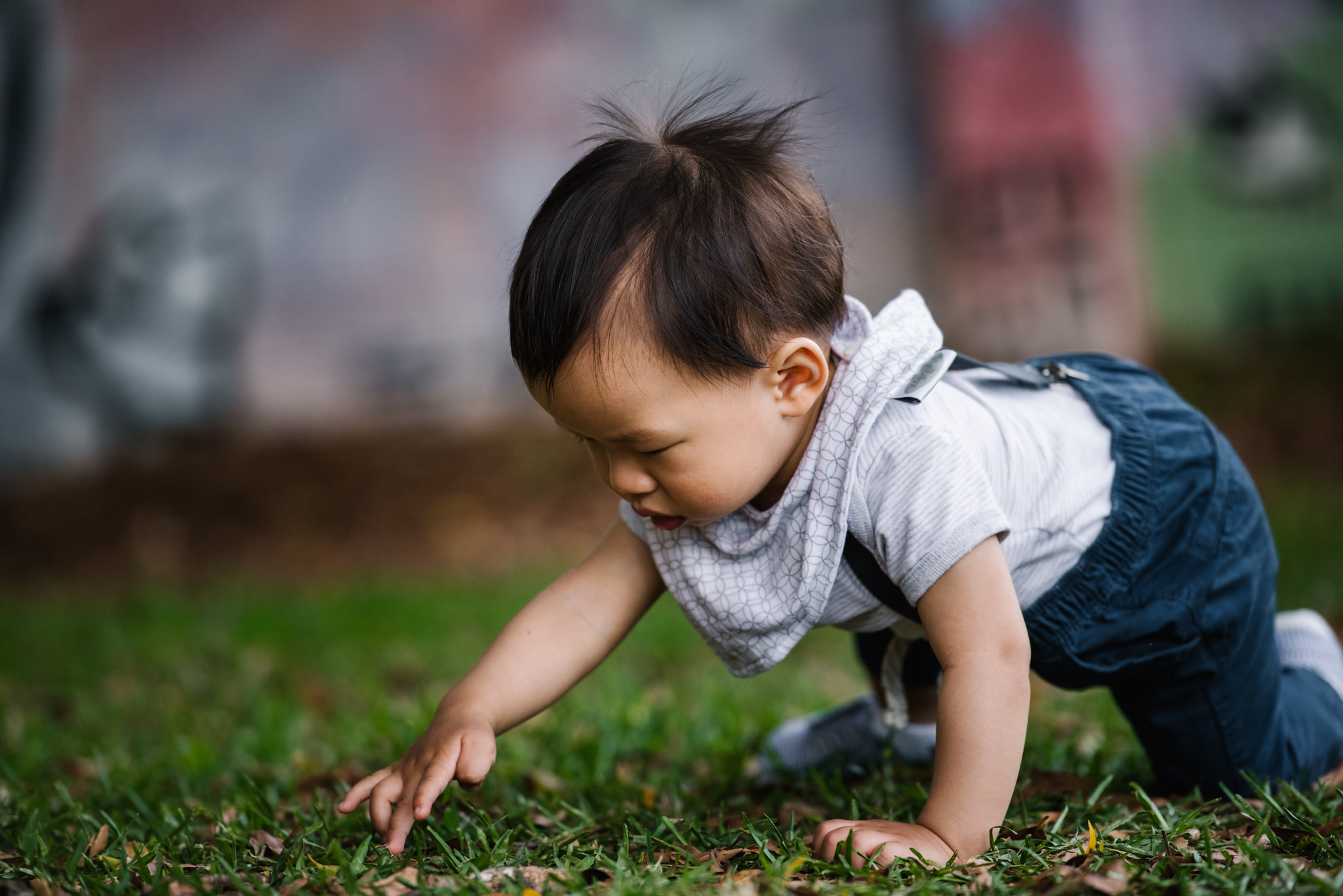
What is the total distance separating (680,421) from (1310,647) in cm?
156

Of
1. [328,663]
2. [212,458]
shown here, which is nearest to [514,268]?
[328,663]

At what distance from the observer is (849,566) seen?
5.69 feet

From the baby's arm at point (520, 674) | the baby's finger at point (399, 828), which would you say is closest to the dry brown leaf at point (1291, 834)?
the baby's arm at point (520, 674)

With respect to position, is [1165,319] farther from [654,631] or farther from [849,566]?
[849,566]

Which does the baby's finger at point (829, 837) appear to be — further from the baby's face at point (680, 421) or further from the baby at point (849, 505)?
the baby's face at point (680, 421)

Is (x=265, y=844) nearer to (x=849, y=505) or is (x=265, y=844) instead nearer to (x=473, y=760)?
(x=473, y=760)

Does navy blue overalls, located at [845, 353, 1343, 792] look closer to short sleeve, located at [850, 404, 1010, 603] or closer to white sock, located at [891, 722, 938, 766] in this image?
white sock, located at [891, 722, 938, 766]

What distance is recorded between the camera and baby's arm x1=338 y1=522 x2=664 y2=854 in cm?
165

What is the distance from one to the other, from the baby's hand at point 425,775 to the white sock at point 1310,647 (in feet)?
5.32

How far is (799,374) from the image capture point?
1682 mm

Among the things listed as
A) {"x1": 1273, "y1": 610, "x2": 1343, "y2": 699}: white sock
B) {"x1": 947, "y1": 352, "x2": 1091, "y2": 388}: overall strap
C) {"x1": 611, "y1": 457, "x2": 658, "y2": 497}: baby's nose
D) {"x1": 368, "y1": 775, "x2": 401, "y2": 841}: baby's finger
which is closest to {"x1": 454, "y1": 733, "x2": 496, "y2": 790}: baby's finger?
{"x1": 368, "y1": 775, "x2": 401, "y2": 841}: baby's finger

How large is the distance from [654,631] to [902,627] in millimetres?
2336

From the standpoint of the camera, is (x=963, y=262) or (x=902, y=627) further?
(x=963, y=262)

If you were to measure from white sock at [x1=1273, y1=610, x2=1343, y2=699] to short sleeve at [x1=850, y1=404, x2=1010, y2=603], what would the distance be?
1.10 meters
